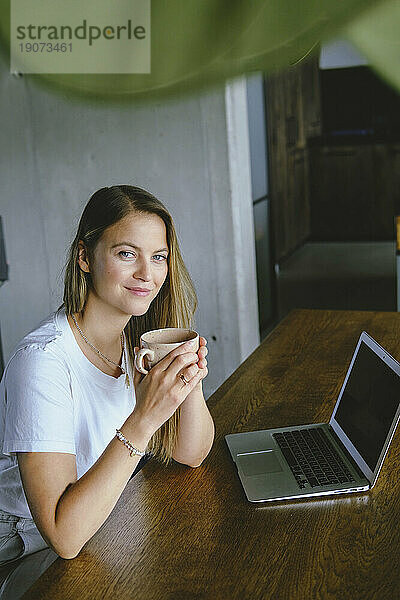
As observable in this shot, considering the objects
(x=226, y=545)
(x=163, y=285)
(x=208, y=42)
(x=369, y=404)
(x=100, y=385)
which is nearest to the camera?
(x=226, y=545)

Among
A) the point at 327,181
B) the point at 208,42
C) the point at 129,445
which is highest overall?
the point at 208,42

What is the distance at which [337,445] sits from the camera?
4.59ft

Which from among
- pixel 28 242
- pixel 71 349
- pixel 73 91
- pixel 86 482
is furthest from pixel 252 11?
pixel 86 482

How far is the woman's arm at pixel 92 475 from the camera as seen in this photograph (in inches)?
44.1

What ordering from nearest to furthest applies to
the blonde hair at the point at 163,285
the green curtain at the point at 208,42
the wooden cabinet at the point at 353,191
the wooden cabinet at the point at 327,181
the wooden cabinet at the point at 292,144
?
1. the blonde hair at the point at 163,285
2. the green curtain at the point at 208,42
3. the wooden cabinet at the point at 292,144
4. the wooden cabinet at the point at 327,181
5. the wooden cabinet at the point at 353,191

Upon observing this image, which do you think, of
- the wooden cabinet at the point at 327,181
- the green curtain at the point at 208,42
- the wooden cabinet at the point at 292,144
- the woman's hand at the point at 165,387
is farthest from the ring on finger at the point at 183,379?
the wooden cabinet at the point at 327,181

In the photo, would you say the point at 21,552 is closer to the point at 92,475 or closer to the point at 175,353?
the point at 92,475

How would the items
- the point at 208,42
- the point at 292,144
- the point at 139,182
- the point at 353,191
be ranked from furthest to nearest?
the point at 353,191, the point at 292,144, the point at 139,182, the point at 208,42

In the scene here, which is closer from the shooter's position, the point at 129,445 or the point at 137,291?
the point at 129,445

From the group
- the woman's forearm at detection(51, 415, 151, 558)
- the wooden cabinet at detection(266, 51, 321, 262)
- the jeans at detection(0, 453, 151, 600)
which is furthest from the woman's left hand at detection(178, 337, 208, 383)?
the wooden cabinet at detection(266, 51, 321, 262)

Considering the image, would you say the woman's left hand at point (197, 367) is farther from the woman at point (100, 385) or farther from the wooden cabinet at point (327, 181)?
the wooden cabinet at point (327, 181)

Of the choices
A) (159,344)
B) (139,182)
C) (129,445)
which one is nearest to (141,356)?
(159,344)

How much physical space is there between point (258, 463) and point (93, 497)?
1.09 feet

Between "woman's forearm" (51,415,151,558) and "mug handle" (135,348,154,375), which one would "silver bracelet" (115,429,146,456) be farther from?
"mug handle" (135,348,154,375)
